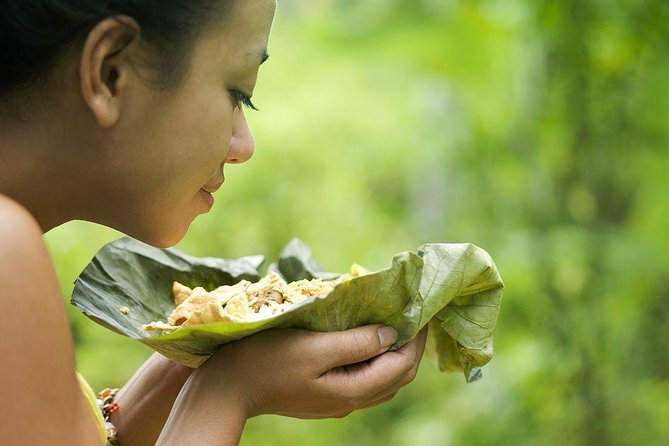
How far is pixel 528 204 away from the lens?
2.81 meters

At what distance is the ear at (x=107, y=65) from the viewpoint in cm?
93

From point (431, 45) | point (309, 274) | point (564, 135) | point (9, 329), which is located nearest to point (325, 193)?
point (431, 45)

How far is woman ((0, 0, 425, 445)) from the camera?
921 millimetres

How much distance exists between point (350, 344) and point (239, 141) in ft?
0.87

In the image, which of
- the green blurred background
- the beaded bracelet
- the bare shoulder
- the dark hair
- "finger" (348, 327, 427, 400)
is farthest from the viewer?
the green blurred background

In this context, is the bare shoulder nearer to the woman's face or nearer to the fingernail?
the woman's face

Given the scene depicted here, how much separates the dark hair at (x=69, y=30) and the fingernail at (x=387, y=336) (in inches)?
13.7

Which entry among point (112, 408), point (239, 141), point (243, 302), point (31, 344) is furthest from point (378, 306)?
point (112, 408)

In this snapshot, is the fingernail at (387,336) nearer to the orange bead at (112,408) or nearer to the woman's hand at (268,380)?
the woman's hand at (268,380)

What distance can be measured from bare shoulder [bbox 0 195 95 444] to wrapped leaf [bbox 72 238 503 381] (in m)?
0.12

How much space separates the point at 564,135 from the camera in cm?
272

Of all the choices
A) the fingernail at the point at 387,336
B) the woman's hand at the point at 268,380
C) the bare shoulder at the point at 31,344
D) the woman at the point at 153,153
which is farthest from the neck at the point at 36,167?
the fingernail at the point at 387,336

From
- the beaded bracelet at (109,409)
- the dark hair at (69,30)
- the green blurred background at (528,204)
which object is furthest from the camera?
the green blurred background at (528,204)

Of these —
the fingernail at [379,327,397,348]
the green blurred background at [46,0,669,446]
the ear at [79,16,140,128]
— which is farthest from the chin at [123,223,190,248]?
the green blurred background at [46,0,669,446]
